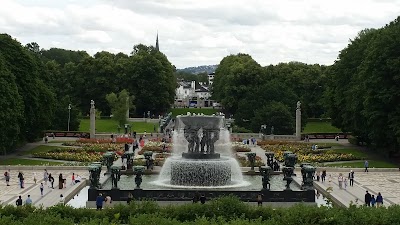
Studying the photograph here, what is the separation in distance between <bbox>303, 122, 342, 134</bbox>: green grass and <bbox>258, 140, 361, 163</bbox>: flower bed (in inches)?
881

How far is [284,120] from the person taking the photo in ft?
258

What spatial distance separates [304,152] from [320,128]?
3586 centimetres

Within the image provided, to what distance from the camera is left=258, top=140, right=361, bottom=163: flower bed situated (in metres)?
55.2

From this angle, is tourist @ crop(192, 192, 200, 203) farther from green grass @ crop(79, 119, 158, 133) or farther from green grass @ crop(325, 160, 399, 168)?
green grass @ crop(79, 119, 158, 133)

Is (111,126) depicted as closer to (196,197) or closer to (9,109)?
(9,109)

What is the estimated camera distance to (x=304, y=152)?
196ft

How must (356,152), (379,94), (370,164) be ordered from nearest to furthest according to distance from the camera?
1. (379,94)
2. (370,164)
3. (356,152)

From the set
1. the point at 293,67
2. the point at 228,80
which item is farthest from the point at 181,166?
the point at 293,67

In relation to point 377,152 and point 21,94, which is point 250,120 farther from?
point 21,94

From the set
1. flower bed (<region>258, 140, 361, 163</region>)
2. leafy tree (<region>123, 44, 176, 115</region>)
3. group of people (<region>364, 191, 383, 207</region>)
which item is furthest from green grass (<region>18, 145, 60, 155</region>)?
leafy tree (<region>123, 44, 176, 115</region>)

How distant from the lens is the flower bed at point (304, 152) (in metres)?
55.2

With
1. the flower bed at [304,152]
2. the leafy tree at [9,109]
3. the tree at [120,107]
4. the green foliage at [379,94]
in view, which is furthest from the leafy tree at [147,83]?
the leafy tree at [9,109]

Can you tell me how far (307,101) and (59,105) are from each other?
43971 mm

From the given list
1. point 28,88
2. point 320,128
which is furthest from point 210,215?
point 320,128
